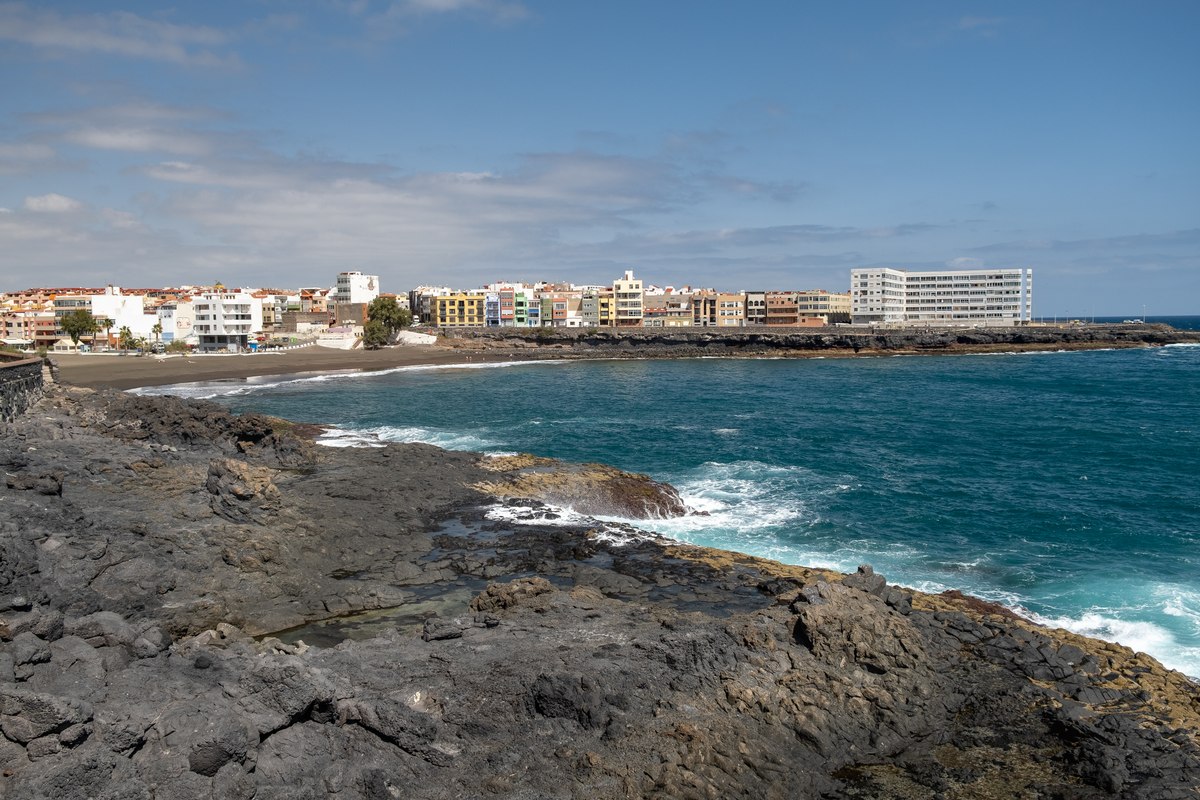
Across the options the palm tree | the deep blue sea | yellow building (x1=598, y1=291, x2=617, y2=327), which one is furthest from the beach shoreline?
yellow building (x1=598, y1=291, x2=617, y2=327)

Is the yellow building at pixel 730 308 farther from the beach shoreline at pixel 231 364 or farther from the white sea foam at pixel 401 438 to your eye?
the white sea foam at pixel 401 438

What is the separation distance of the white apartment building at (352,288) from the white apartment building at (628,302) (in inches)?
1836

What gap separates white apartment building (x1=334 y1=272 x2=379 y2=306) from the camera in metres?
153

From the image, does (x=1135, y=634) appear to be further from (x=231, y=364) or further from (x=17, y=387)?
(x=231, y=364)

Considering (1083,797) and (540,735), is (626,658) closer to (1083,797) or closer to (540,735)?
(540,735)

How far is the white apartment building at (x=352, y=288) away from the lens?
501 feet

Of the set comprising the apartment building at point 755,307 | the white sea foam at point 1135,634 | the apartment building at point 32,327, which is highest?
the apartment building at point 755,307

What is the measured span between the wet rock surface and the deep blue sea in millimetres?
4567

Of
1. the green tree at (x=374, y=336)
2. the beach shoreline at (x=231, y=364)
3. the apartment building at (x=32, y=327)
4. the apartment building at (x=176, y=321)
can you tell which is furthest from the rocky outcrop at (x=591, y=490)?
the apartment building at (x=32, y=327)

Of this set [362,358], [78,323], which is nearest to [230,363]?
[362,358]

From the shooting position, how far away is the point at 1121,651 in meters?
15.4

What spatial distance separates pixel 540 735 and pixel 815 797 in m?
3.58

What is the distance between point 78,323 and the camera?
3999 inches

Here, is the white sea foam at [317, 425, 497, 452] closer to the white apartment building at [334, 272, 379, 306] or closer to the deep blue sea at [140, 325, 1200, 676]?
the deep blue sea at [140, 325, 1200, 676]
